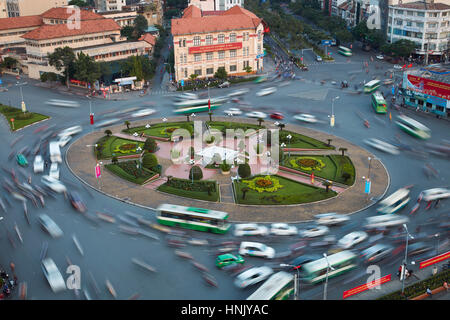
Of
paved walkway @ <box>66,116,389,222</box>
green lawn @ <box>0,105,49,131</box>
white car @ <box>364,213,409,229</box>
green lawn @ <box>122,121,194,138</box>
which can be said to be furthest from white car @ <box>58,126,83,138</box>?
white car @ <box>364,213,409,229</box>

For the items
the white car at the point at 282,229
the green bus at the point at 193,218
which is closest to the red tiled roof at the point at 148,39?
the green bus at the point at 193,218

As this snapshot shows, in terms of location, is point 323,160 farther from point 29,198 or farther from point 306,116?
point 29,198

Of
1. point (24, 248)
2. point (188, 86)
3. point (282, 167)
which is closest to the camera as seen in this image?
point (24, 248)

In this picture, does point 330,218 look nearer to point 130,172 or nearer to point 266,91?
point 130,172

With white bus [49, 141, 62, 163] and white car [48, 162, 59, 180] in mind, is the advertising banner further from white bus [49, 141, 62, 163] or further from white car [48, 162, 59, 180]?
white car [48, 162, 59, 180]

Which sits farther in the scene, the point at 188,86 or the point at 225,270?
the point at 188,86

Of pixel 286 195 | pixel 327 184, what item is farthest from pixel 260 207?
pixel 327 184

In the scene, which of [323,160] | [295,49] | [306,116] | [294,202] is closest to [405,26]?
[295,49]
